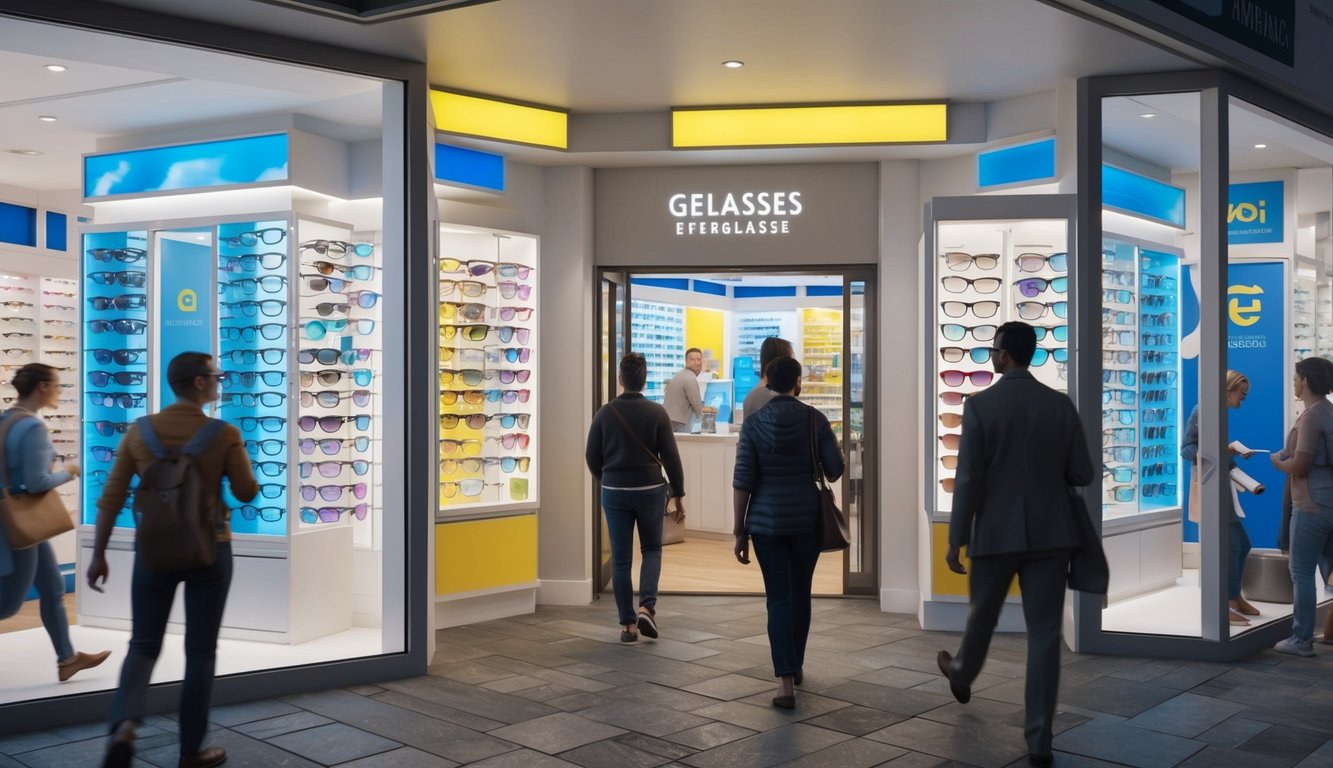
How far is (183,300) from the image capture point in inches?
273

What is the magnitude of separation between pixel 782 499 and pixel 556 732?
1.47 m

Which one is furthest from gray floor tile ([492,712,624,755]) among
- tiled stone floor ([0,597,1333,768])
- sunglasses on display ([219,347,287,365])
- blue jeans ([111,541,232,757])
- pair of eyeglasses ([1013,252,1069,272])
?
pair of eyeglasses ([1013,252,1069,272])

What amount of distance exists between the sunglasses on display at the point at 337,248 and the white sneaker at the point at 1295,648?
6.13 m

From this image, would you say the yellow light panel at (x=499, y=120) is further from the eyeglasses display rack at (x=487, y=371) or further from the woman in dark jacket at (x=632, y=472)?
the woman in dark jacket at (x=632, y=472)

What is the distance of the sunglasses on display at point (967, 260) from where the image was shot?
275 inches

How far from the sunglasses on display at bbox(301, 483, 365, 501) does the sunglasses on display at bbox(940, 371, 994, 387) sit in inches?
149

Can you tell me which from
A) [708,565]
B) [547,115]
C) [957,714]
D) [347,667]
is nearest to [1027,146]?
[547,115]

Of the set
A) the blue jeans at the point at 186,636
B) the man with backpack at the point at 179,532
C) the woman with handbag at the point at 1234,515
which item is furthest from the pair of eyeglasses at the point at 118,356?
the woman with handbag at the point at 1234,515

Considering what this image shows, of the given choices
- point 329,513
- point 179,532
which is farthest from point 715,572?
point 179,532

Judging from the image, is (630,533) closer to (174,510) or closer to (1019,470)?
(1019,470)

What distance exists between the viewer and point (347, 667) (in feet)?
18.7

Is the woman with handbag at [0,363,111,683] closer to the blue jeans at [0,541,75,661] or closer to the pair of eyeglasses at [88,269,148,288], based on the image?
the blue jeans at [0,541,75,661]

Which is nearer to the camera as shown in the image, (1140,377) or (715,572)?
(1140,377)

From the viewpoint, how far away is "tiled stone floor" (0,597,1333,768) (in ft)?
14.8
